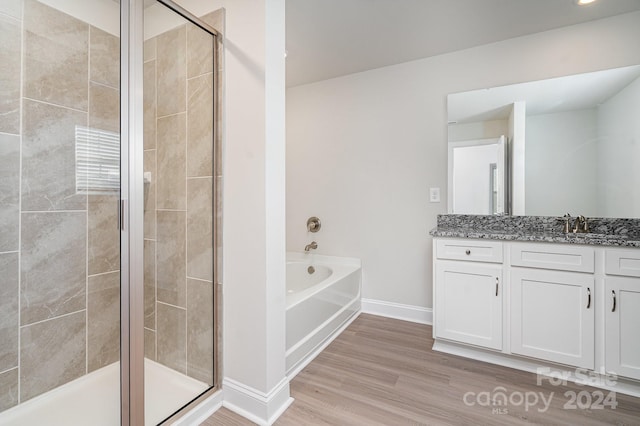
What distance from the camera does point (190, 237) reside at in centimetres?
159

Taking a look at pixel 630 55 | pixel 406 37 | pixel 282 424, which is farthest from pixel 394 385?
pixel 630 55

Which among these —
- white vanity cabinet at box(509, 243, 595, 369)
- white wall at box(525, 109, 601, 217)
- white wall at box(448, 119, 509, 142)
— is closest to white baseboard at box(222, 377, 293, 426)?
white vanity cabinet at box(509, 243, 595, 369)

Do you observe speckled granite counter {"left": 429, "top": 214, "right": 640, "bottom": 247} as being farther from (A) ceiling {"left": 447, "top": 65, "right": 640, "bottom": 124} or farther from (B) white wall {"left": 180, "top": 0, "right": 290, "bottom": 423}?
(B) white wall {"left": 180, "top": 0, "right": 290, "bottom": 423}

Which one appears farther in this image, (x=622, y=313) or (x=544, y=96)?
(x=544, y=96)

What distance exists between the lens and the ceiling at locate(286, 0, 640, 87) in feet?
6.38

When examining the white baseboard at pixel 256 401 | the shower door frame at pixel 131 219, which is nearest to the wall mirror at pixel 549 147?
the white baseboard at pixel 256 401

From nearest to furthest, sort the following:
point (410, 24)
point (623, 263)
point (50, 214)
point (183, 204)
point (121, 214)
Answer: point (121, 214) → point (50, 214) → point (183, 204) → point (623, 263) → point (410, 24)

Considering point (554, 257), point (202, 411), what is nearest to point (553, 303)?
point (554, 257)

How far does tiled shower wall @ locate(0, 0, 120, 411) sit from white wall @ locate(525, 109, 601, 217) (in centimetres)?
272

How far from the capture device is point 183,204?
1.58 m

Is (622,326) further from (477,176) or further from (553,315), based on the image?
(477,176)

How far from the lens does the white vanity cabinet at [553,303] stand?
1.75m

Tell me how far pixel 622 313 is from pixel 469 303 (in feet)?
2.54

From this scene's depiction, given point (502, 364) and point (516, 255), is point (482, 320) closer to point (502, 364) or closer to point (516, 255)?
point (502, 364)
